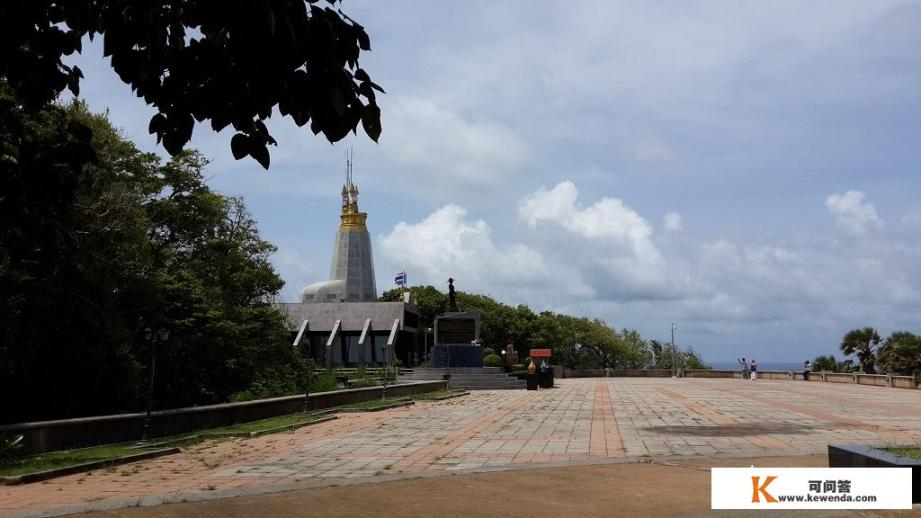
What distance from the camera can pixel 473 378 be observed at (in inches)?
1597

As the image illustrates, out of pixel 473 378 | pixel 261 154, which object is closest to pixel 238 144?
pixel 261 154

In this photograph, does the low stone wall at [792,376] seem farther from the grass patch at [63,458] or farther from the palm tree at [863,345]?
the grass patch at [63,458]

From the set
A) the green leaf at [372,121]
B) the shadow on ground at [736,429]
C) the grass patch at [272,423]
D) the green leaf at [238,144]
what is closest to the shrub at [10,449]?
the grass patch at [272,423]

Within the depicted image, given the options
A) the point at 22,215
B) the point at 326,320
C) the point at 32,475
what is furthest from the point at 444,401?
the point at 326,320

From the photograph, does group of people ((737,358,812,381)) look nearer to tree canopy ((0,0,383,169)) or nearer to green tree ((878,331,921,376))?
green tree ((878,331,921,376))

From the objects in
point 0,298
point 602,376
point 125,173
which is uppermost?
point 125,173

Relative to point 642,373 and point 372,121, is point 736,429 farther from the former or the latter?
point 642,373

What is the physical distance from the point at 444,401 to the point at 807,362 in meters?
28.9

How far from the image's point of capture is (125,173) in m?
25.4

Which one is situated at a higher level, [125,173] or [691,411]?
[125,173]

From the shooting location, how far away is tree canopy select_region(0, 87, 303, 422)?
5.39m

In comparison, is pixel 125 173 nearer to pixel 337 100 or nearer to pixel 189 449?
pixel 189 449

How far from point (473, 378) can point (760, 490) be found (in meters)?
33.7

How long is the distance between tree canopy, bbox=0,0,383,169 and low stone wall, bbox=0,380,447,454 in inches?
386
